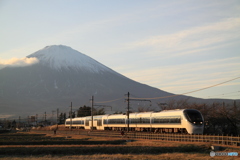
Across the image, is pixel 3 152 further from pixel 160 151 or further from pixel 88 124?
pixel 88 124

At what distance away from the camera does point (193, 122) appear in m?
51.1

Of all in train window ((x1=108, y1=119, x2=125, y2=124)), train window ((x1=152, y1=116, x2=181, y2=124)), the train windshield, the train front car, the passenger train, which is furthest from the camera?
train window ((x1=108, y1=119, x2=125, y2=124))

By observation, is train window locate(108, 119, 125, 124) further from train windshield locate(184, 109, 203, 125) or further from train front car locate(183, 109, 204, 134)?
train front car locate(183, 109, 204, 134)

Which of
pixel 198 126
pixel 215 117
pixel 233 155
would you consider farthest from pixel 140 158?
pixel 215 117

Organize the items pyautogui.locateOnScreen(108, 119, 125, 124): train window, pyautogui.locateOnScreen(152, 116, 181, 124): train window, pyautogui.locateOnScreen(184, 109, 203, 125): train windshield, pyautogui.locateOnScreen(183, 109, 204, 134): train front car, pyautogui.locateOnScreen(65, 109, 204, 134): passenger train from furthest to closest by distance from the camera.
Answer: pyautogui.locateOnScreen(108, 119, 125, 124): train window → pyautogui.locateOnScreen(152, 116, 181, 124): train window → pyautogui.locateOnScreen(65, 109, 204, 134): passenger train → pyautogui.locateOnScreen(184, 109, 203, 125): train windshield → pyautogui.locateOnScreen(183, 109, 204, 134): train front car

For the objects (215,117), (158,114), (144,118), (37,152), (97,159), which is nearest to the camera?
(97,159)

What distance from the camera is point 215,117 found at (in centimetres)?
7156

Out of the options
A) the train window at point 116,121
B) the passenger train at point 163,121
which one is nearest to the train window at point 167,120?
the passenger train at point 163,121

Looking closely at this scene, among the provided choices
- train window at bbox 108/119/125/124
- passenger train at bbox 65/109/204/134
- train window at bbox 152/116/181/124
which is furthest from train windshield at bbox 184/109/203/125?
train window at bbox 108/119/125/124

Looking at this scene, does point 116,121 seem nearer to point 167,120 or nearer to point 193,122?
point 167,120

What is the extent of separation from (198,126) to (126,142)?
36.7 ft

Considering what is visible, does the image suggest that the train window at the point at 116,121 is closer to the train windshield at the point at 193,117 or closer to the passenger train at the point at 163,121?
the passenger train at the point at 163,121

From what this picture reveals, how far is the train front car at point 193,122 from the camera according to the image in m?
50.9

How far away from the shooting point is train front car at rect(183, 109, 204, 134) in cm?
5094
